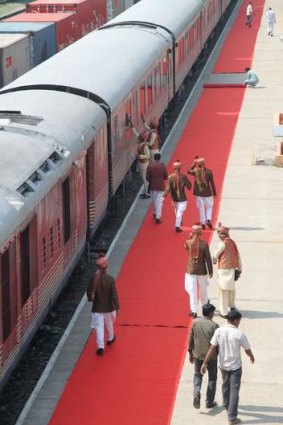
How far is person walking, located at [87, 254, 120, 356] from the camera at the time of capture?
50.1 ft

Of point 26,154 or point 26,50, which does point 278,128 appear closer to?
point 26,50

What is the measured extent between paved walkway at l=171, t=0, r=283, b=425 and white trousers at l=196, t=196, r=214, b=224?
50cm

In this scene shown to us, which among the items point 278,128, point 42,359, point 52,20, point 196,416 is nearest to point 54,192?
point 42,359

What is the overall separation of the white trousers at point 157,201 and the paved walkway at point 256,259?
1.33 metres

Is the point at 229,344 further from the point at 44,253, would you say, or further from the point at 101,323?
the point at 44,253

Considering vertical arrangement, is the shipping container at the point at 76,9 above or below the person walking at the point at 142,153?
below

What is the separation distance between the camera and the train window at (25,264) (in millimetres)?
13928

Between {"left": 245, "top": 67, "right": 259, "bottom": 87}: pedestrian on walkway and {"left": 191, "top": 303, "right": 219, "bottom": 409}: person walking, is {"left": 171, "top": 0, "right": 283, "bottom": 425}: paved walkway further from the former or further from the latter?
{"left": 245, "top": 67, "right": 259, "bottom": 87}: pedestrian on walkway

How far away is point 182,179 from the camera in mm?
20266

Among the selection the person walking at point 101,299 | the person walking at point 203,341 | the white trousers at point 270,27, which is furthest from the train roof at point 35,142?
the white trousers at point 270,27

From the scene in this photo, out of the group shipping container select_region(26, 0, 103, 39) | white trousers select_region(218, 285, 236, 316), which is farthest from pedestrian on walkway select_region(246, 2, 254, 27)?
white trousers select_region(218, 285, 236, 316)

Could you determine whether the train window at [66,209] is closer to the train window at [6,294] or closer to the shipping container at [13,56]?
the train window at [6,294]

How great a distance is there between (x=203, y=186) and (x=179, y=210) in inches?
26.6

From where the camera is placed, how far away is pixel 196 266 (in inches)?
645
